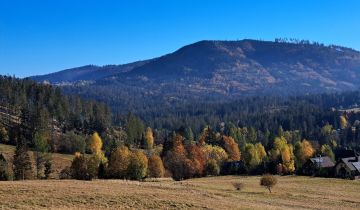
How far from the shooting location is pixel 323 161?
13238 cm

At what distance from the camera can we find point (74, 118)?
578 feet

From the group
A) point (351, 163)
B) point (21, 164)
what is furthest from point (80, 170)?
point (351, 163)

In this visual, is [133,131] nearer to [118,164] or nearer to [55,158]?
[55,158]

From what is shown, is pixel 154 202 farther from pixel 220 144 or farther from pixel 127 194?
pixel 220 144

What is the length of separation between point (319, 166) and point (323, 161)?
3.45 m

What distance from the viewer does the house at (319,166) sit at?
128m

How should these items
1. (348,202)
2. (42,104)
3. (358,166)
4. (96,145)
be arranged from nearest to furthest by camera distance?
1. (348,202)
2. (358,166)
3. (96,145)
4. (42,104)

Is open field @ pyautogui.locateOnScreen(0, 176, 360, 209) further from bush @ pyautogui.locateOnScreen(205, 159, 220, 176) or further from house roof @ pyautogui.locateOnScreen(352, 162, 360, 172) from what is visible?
bush @ pyautogui.locateOnScreen(205, 159, 220, 176)

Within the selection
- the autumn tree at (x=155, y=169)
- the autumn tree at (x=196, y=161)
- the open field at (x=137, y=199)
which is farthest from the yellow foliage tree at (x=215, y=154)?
the open field at (x=137, y=199)

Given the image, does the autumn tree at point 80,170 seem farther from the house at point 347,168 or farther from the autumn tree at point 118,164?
the house at point 347,168

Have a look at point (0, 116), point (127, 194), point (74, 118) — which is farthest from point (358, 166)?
point (0, 116)

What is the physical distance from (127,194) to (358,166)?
86.1 metres

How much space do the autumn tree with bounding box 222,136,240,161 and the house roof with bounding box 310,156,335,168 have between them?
114 ft

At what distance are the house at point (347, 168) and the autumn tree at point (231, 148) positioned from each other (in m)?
41.5
